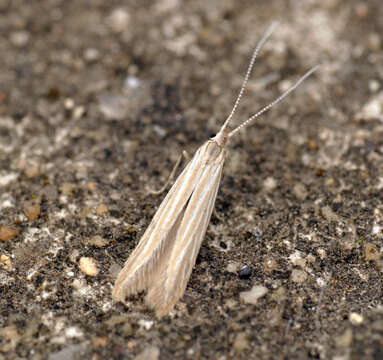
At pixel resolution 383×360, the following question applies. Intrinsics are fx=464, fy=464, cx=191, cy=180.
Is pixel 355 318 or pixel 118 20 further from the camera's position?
pixel 118 20

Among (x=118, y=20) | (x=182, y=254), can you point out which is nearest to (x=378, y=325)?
(x=182, y=254)

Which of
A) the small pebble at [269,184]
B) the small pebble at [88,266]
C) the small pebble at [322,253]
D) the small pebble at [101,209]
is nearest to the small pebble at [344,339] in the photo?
the small pebble at [322,253]

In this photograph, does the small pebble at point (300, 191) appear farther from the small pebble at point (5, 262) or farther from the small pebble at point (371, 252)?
the small pebble at point (5, 262)

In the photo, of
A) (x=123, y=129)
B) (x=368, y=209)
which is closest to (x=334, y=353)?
(x=368, y=209)

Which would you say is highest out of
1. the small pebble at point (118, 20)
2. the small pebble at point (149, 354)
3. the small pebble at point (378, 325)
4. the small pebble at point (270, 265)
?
the small pebble at point (118, 20)

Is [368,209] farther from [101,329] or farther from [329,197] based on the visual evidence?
[101,329]

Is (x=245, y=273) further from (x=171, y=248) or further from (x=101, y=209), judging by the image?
(x=101, y=209)

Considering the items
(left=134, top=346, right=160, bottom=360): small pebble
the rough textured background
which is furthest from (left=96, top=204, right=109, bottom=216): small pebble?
(left=134, top=346, right=160, bottom=360): small pebble
